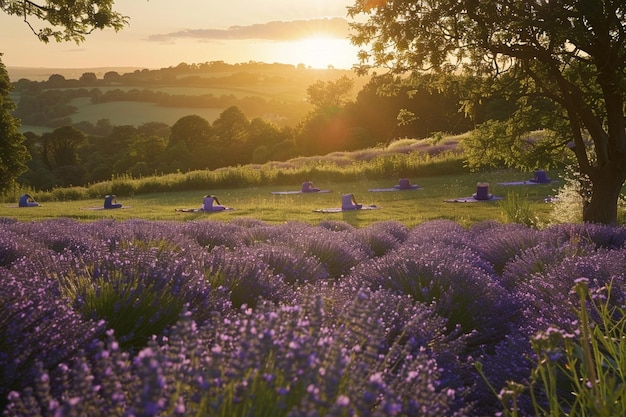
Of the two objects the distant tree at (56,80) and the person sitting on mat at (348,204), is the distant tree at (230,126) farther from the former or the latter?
the distant tree at (56,80)

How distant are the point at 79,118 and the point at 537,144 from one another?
305 feet

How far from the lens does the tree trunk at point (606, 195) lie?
11.4m

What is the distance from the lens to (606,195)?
11.5m

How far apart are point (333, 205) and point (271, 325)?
1772 cm

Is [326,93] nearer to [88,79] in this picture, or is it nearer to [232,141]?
[232,141]

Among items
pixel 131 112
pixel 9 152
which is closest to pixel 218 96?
pixel 131 112

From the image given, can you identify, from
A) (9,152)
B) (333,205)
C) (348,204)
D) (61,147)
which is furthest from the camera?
(61,147)

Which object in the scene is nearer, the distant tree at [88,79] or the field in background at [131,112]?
the field in background at [131,112]

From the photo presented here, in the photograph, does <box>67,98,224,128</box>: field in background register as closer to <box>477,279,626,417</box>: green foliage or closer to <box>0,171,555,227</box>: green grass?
<box>0,171,555,227</box>: green grass

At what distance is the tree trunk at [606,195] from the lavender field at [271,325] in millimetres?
4211

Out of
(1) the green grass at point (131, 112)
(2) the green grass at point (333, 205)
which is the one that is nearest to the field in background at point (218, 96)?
(1) the green grass at point (131, 112)

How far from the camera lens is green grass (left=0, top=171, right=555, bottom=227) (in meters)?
15.7

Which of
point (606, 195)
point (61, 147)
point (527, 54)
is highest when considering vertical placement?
point (527, 54)

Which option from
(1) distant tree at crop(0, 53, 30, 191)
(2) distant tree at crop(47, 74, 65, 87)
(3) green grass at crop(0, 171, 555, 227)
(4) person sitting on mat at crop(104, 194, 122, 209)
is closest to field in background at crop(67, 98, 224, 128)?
(2) distant tree at crop(47, 74, 65, 87)
